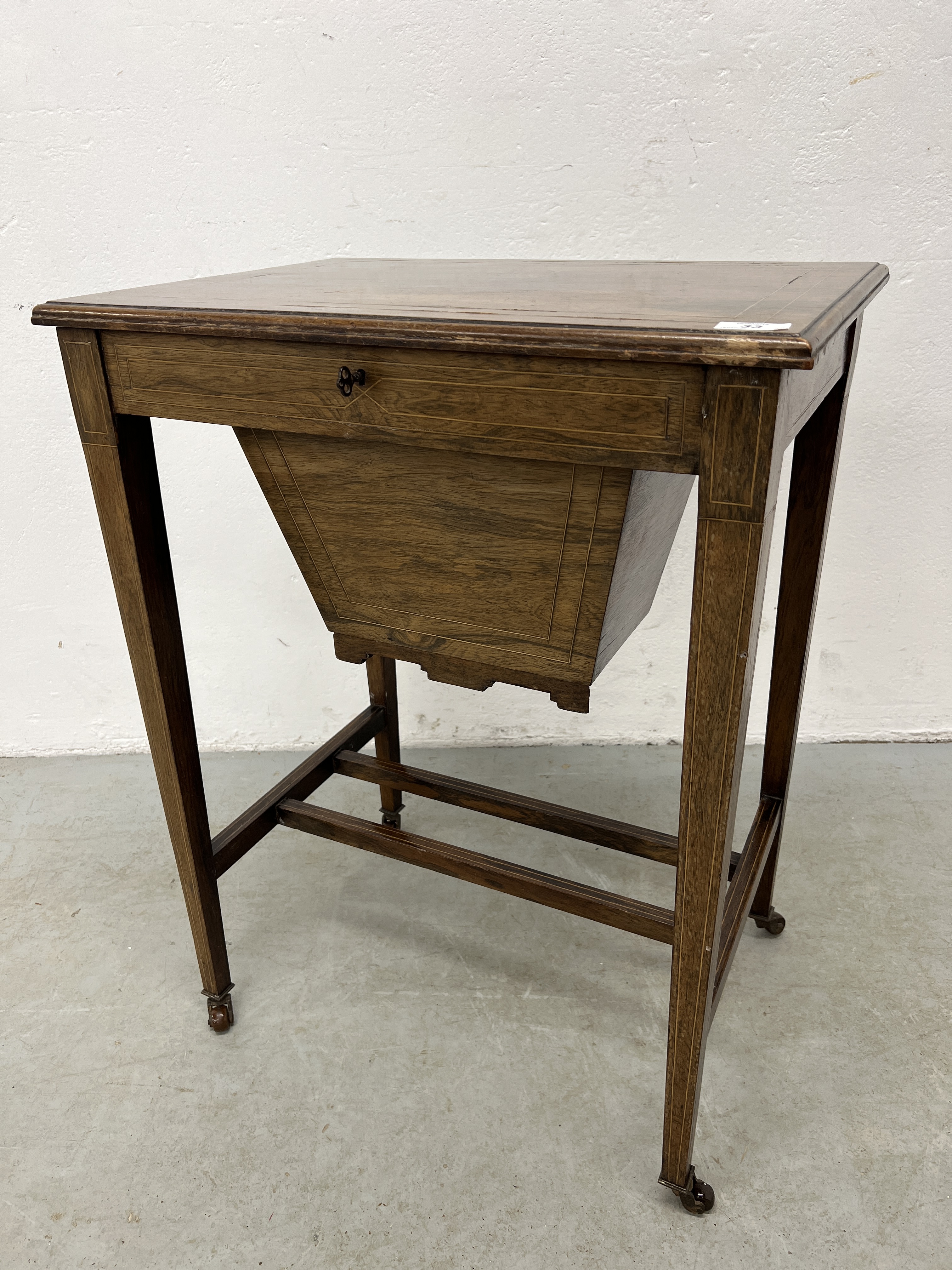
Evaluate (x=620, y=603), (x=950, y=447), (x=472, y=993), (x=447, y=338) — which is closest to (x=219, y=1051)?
(x=472, y=993)

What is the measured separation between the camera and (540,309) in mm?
1427

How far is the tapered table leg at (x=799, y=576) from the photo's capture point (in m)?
1.93

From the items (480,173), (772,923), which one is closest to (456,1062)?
(772,923)

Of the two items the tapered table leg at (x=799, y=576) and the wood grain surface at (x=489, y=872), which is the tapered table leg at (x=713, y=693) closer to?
the wood grain surface at (x=489, y=872)

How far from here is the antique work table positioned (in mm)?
1279

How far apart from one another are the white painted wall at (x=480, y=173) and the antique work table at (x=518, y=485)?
0.63 m

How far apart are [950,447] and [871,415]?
26cm

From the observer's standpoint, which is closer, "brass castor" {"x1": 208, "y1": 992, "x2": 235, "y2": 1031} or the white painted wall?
"brass castor" {"x1": 208, "y1": 992, "x2": 235, "y2": 1031}

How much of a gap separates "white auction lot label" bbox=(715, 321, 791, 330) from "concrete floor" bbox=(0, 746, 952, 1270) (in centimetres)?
153

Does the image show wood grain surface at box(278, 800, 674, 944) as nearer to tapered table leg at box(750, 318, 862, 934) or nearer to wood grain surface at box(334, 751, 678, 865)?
wood grain surface at box(334, 751, 678, 865)

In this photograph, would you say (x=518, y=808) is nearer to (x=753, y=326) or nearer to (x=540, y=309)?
(x=540, y=309)

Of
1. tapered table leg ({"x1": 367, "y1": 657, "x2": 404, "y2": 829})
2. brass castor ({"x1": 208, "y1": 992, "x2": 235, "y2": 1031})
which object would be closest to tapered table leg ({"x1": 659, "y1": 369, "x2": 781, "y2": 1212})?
brass castor ({"x1": 208, "y1": 992, "x2": 235, "y2": 1031})

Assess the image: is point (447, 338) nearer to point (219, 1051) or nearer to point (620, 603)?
point (620, 603)

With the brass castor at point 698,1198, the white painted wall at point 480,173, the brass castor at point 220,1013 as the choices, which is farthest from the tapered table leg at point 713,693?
the white painted wall at point 480,173
